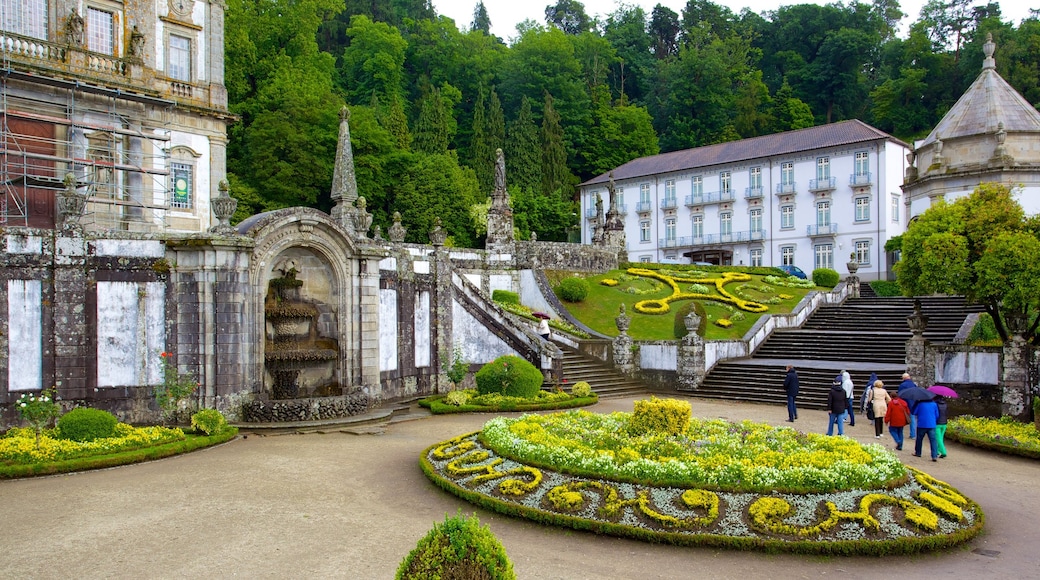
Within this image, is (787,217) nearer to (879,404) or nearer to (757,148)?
(757,148)

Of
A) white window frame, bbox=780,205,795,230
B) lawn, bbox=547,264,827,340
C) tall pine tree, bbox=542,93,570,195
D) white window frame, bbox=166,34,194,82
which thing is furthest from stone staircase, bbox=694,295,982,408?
tall pine tree, bbox=542,93,570,195

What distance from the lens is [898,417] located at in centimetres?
1605

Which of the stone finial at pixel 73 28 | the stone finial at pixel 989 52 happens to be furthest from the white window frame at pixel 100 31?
the stone finial at pixel 989 52

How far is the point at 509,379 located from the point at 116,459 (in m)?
Answer: 11.3

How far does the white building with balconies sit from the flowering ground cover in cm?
A: 3354

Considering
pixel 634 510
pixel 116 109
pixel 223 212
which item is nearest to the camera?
pixel 634 510

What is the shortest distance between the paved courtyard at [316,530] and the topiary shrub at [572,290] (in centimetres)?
2185

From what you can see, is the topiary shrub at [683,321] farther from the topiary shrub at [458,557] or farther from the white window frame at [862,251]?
the white window frame at [862,251]

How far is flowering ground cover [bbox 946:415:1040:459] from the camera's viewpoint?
1590 cm

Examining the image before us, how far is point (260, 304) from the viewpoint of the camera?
1920 cm

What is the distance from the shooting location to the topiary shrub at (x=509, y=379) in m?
22.6

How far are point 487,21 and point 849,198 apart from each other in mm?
58249

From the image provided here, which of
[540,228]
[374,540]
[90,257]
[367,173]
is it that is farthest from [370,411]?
[540,228]

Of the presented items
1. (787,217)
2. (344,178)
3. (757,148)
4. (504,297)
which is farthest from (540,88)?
(344,178)
